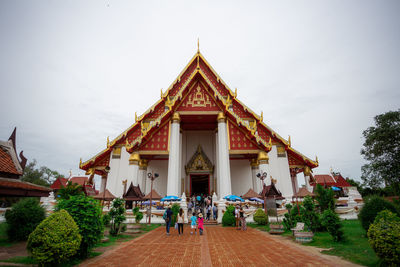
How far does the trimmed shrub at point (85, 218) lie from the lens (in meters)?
4.50

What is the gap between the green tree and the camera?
1975 centimetres

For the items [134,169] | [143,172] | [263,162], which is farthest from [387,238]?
[143,172]

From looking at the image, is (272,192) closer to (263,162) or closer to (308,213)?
(308,213)

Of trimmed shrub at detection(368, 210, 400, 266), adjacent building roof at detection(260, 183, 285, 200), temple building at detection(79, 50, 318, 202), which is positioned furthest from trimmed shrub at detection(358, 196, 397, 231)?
temple building at detection(79, 50, 318, 202)

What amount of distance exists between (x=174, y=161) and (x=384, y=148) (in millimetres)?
20782

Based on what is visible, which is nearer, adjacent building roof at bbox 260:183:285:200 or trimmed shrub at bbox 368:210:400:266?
trimmed shrub at bbox 368:210:400:266

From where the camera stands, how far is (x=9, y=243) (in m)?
6.77

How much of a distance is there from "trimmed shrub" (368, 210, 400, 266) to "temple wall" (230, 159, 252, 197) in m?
11.9

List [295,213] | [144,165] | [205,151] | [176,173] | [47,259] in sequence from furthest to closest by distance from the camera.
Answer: [205,151], [144,165], [176,173], [295,213], [47,259]

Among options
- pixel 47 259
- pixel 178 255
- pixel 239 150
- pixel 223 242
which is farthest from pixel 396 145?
pixel 47 259

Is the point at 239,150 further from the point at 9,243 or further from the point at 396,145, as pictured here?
the point at 396,145

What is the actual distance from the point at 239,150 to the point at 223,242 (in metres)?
8.31

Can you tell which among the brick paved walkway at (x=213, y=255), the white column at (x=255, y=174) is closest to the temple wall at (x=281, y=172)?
the white column at (x=255, y=174)

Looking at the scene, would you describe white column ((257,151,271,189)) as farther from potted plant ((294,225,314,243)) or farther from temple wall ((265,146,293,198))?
potted plant ((294,225,314,243))
